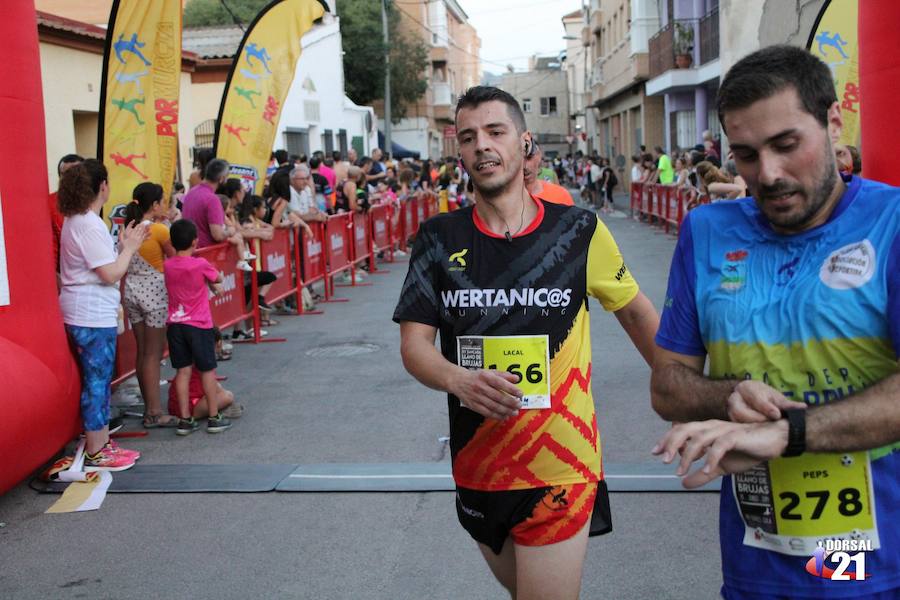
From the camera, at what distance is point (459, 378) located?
9.91 ft

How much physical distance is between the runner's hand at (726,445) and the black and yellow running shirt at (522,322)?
128cm

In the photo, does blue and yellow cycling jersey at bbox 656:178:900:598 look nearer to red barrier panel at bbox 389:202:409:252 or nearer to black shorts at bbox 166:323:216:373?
black shorts at bbox 166:323:216:373

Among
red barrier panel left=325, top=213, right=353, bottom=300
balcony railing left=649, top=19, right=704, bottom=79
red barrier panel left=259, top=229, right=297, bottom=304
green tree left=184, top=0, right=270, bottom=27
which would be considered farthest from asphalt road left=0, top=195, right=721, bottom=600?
green tree left=184, top=0, right=270, bottom=27

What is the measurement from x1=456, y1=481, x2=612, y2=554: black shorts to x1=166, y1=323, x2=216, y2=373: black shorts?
490 centimetres

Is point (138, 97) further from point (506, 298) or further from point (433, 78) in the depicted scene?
point (433, 78)

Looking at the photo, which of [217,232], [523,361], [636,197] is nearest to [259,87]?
[217,232]

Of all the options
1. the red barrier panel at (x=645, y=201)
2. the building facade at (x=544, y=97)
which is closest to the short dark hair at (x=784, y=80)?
the red barrier panel at (x=645, y=201)

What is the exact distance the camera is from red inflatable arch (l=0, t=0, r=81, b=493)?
19.7 ft

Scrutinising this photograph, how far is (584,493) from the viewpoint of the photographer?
3.25 m

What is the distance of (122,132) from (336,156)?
11.3m

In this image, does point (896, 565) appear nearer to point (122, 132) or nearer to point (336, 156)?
point (122, 132)

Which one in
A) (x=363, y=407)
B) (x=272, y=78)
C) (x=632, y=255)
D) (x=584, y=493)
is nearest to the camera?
(x=584, y=493)

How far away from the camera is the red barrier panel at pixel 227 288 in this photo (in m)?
10.3

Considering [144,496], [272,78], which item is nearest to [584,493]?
[144,496]
